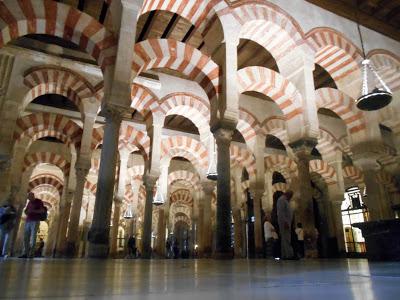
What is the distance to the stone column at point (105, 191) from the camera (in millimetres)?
3793

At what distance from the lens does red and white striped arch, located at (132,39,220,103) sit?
221 inches

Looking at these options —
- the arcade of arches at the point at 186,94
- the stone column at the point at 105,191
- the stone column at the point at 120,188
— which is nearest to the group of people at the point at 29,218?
the arcade of arches at the point at 186,94

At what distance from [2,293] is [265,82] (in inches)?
249

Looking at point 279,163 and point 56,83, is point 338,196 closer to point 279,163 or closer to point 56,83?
point 279,163

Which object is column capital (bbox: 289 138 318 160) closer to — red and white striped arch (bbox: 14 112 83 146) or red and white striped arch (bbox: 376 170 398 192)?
red and white striped arch (bbox: 14 112 83 146)

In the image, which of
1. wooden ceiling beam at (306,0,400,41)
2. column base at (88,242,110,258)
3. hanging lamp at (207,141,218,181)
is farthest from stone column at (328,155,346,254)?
column base at (88,242,110,258)

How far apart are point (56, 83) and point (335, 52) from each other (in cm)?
570

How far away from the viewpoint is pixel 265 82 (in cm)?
658

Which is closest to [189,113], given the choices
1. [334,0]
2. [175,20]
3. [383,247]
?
[175,20]

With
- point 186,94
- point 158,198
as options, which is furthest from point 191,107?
point 158,198

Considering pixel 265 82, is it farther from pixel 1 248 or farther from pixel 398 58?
pixel 1 248

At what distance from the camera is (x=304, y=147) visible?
546cm

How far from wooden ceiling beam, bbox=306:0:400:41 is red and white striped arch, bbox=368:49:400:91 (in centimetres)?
49

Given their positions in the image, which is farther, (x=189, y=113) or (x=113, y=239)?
(x=113, y=239)
